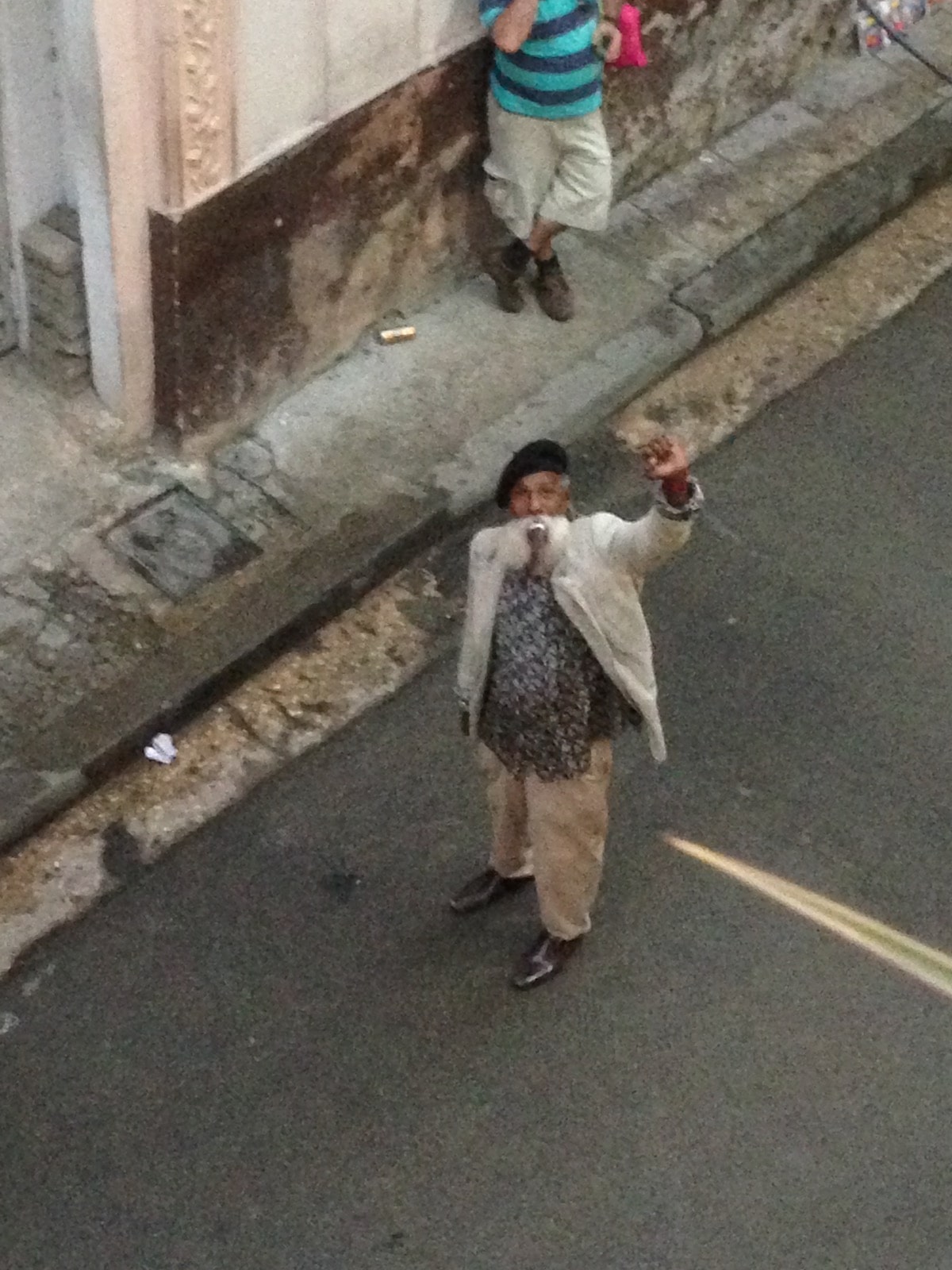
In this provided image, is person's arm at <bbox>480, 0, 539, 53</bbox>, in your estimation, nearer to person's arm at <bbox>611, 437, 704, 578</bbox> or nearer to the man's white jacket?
the man's white jacket

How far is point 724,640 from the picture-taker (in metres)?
4.74

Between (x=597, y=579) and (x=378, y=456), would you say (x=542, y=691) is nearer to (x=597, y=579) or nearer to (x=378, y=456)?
(x=597, y=579)

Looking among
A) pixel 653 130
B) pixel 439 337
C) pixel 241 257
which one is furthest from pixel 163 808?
pixel 653 130

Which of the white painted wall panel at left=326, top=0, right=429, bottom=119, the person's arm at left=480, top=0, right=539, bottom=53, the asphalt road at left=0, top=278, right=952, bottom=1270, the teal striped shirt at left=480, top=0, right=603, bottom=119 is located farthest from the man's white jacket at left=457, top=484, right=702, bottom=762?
the teal striped shirt at left=480, top=0, right=603, bottom=119

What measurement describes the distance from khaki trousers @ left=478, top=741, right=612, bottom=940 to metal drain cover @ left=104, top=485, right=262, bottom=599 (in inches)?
49.9

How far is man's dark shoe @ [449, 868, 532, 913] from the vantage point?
4008 millimetres

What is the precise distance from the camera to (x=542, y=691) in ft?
10.5

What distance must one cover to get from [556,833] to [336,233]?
2.24 meters

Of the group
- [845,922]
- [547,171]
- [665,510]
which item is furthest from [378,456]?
[665,510]

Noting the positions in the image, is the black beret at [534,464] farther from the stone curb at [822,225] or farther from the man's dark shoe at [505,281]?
the stone curb at [822,225]

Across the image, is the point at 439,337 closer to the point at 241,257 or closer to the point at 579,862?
the point at 241,257

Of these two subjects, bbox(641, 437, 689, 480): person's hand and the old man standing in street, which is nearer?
bbox(641, 437, 689, 480): person's hand

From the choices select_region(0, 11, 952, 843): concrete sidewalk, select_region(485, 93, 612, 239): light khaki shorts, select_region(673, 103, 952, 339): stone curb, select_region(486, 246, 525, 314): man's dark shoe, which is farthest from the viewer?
select_region(673, 103, 952, 339): stone curb

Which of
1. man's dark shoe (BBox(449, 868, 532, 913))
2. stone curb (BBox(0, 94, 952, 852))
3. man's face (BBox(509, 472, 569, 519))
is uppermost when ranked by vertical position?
man's face (BBox(509, 472, 569, 519))
